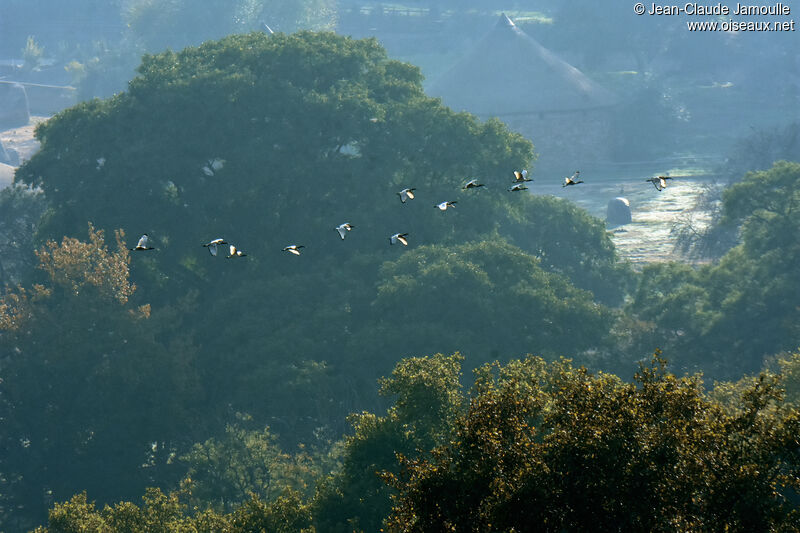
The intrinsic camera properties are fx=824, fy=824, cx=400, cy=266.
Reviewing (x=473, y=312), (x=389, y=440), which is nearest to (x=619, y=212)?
(x=473, y=312)

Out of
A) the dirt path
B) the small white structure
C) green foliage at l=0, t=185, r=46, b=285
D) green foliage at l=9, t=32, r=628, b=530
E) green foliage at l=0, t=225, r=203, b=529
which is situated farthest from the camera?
the dirt path

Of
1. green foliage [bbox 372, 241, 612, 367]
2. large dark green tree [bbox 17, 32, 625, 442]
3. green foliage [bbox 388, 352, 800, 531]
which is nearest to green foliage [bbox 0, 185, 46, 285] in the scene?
large dark green tree [bbox 17, 32, 625, 442]

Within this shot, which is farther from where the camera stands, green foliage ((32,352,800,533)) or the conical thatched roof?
the conical thatched roof

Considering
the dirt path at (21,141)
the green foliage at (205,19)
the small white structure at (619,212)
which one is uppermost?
the green foliage at (205,19)

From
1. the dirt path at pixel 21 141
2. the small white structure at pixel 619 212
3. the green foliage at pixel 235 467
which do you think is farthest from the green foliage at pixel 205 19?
the green foliage at pixel 235 467

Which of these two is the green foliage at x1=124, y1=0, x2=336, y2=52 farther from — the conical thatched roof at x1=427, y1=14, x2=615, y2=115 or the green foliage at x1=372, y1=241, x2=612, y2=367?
the green foliage at x1=372, y1=241, x2=612, y2=367

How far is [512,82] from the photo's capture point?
3110 inches

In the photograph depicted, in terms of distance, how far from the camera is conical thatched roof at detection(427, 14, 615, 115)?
77.3m

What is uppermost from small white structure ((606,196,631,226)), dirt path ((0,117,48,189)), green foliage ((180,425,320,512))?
green foliage ((180,425,320,512))

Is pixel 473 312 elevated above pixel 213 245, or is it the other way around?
pixel 213 245

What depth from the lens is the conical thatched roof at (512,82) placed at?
77312mm

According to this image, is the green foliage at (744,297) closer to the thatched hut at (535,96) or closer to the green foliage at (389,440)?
the green foliage at (389,440)

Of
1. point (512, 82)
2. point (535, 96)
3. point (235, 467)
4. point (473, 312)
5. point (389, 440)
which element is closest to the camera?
point (389, 440)

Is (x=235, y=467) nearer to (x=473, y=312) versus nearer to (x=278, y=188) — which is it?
(x=473, y=312)
